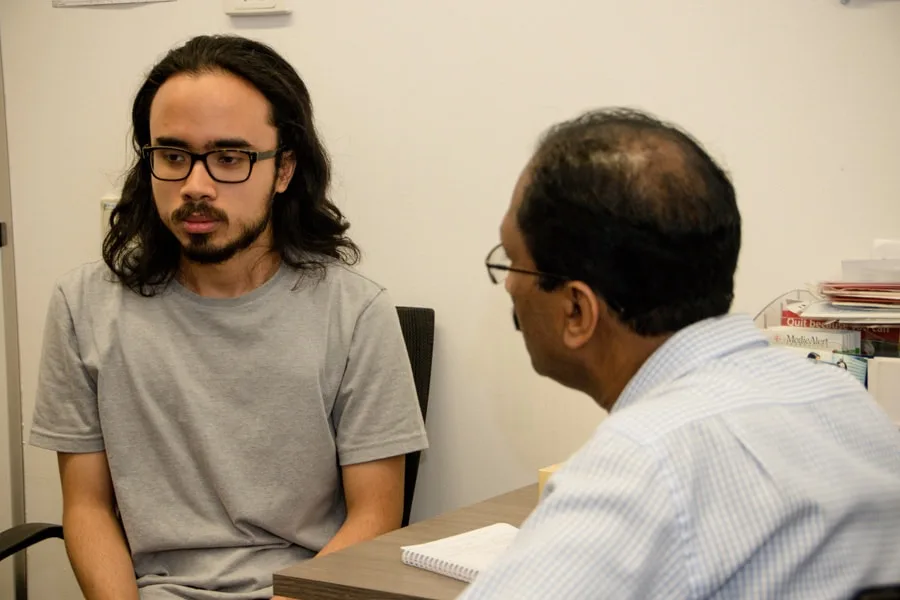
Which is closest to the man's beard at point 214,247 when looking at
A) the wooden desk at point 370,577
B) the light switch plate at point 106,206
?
the wooden desk at point 370,577

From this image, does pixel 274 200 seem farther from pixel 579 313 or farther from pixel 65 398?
pixel 579 313

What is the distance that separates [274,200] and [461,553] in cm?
88

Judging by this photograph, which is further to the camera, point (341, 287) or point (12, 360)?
point (12, 360)

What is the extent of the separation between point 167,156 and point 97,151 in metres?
0.84

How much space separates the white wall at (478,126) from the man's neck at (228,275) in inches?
17.5

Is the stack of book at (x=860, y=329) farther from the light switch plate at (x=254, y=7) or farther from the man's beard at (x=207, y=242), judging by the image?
the light switch plate at (x=254, y=7)

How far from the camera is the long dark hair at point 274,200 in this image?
192 cm

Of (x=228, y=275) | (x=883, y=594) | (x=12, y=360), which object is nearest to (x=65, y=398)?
(x=228, y=275)

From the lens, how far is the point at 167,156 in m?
1.85

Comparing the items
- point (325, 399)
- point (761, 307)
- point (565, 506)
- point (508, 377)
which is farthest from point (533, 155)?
point (508, 377)

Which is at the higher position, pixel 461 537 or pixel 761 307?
pixel 761 307

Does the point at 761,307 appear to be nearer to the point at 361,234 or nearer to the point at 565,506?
the point at 361,234

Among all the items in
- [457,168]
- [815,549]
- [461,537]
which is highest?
[457,168]

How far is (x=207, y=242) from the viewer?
1.83 metres
